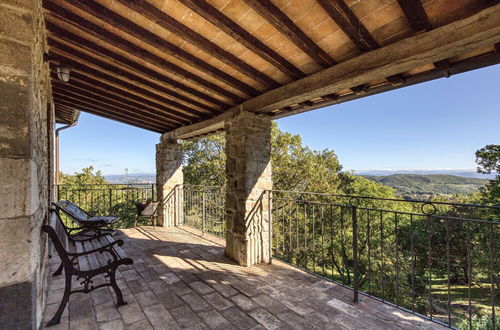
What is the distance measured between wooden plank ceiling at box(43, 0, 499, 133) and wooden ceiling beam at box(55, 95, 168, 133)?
1200 millimetres

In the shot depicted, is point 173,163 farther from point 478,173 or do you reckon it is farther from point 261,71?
point 478,173

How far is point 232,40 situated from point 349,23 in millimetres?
1035

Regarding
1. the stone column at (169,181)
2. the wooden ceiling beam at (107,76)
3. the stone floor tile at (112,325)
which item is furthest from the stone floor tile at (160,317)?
the stone column at (169,181)

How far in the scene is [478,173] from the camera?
387 inches

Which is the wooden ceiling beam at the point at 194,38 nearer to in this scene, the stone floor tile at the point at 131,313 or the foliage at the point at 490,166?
the stone floor tile at the point at 131,313

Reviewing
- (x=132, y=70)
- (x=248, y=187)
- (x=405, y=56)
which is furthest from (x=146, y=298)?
(x=405, y=56)

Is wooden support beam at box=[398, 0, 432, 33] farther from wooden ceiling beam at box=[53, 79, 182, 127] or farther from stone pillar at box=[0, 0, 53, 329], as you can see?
wooden ceiling beam at box=[53, 79, 182, 127]

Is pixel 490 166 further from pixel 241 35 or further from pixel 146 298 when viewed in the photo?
pixel 146 298

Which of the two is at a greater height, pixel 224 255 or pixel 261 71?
pixel 261 71

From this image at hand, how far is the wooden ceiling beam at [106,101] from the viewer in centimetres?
367

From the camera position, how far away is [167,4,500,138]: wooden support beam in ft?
4.73

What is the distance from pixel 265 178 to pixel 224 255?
1438mm

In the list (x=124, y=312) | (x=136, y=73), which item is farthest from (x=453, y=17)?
(x=124, y=312)

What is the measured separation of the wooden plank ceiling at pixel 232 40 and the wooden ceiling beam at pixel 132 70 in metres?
0.01
